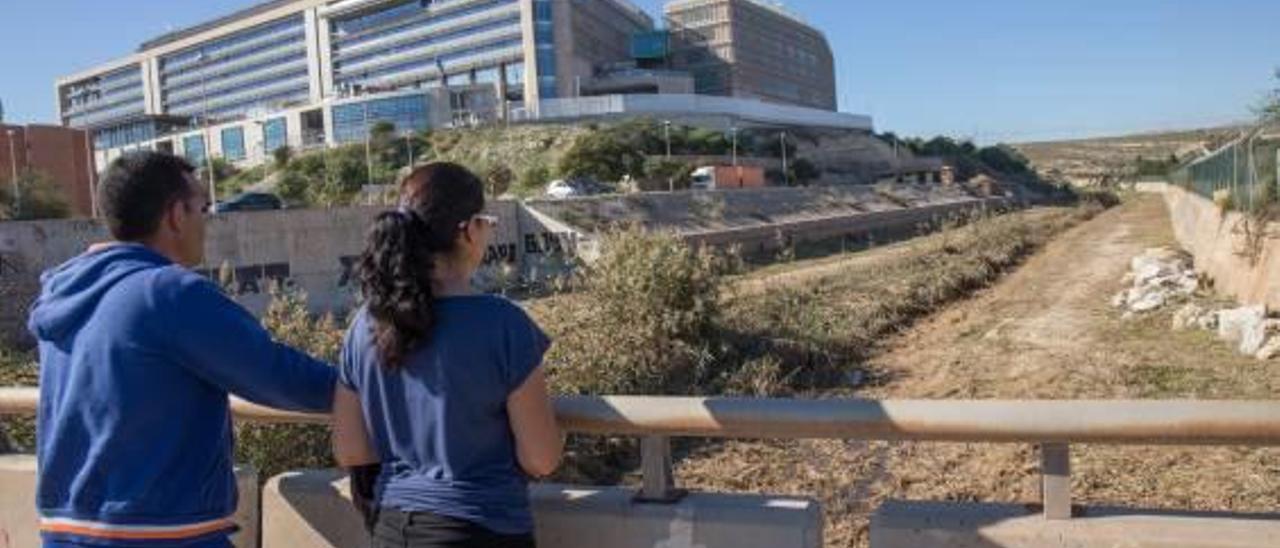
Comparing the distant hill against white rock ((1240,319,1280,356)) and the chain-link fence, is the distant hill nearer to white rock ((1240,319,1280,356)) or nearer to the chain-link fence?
the chain-link fence

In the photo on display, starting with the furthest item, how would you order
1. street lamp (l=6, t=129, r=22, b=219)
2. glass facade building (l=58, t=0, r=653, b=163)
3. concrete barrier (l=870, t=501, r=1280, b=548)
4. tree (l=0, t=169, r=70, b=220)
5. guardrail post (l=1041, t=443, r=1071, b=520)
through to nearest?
glass facade building (l=58, t=0, r=653, b=163) → tree (l=0, t=169, r=70, b=220) → street lamp (l=6, t=129, r=22, b=219) → guardrail post (l=1041, t=443, r=1071, b=520) → concrete barrier (l=870, t=501, r=1280, b=548)

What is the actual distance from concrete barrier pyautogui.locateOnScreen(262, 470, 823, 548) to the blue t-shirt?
492 mm

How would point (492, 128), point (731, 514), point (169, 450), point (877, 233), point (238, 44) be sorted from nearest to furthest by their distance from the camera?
point (169, 450) < point (731, 514) < point (877, 233) < point (492, 128) < point (238, 44)

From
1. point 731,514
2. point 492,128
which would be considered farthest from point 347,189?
point 731,514

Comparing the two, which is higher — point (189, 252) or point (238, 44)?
point (238, 44)

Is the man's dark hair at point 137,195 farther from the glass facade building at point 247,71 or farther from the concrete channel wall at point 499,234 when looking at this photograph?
the glass facade building at point 247,71

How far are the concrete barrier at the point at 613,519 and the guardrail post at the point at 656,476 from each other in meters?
0.04

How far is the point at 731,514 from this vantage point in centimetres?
327

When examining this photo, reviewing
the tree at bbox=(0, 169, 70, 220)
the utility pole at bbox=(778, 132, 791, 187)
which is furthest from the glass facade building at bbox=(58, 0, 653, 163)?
the tree at bbox=(0, 169, 70, 220)

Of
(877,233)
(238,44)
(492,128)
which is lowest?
(877,233)

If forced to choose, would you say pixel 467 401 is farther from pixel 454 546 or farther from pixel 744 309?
pixel 744 309

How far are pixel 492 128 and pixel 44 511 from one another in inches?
4199

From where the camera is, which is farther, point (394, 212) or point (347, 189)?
point (347, 189)

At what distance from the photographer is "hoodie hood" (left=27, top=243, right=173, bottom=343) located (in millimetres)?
2709
